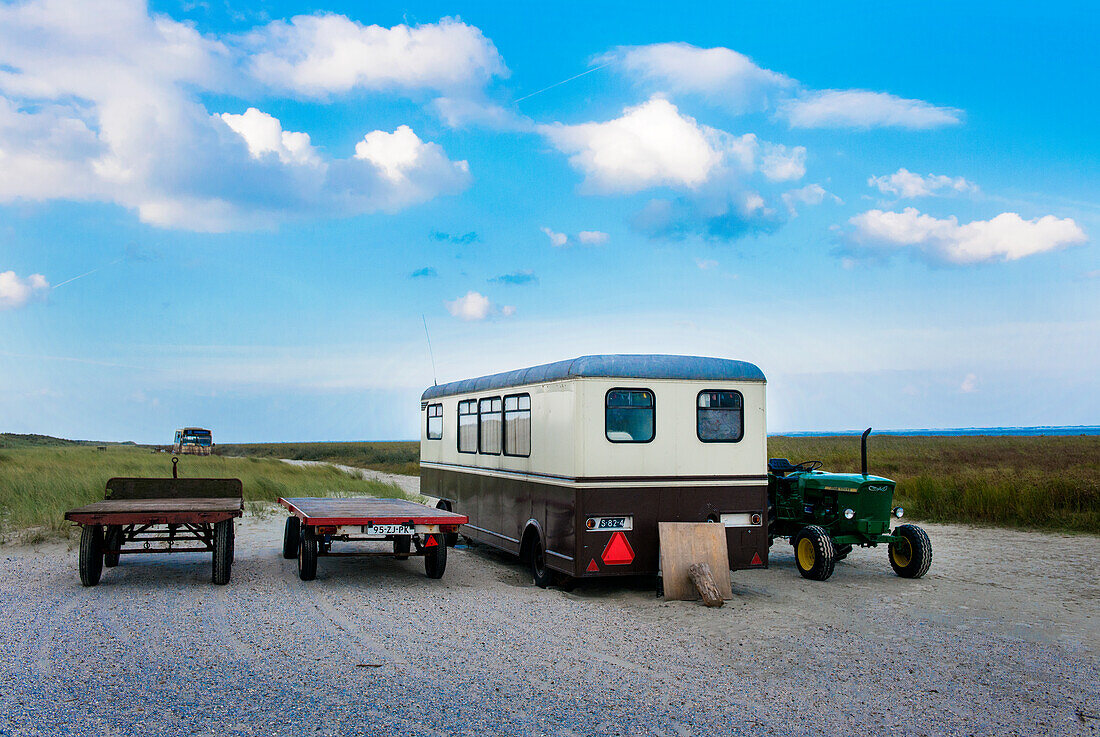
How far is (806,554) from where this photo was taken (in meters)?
11.5

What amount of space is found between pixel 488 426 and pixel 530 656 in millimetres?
6027

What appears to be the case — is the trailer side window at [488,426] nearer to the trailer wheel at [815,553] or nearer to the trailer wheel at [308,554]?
the trailer wheel at [308,554]

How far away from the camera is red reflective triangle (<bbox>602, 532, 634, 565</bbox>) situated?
32.1ft

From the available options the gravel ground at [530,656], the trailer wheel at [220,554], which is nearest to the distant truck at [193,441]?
the gravel ground at [530,656]

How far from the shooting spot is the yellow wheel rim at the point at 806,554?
11.3 metres

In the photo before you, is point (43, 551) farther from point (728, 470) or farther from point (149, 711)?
point (728, 470)

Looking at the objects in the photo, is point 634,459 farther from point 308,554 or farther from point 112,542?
point 112,542

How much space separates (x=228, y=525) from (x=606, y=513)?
438cm

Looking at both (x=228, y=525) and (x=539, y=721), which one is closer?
(x=539, y=721)

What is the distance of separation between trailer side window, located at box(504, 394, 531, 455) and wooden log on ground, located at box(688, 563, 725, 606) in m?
2.65

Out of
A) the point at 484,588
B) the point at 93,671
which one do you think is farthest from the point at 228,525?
the point at 93,671

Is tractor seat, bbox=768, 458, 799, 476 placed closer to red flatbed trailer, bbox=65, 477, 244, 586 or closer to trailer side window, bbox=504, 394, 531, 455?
trailer side window, bbox=504, 394, 531, 455

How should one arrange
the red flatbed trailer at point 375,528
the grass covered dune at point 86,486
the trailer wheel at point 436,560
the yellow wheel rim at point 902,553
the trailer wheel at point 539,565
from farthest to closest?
the grass covered dune at point 86,486, the yellow wheel rim at point 902,553, the trailer wheel at point 436,560, the trailer wheel at point 539,565, the red flatbed trailer at point 375,528

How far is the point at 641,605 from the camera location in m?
9.46
